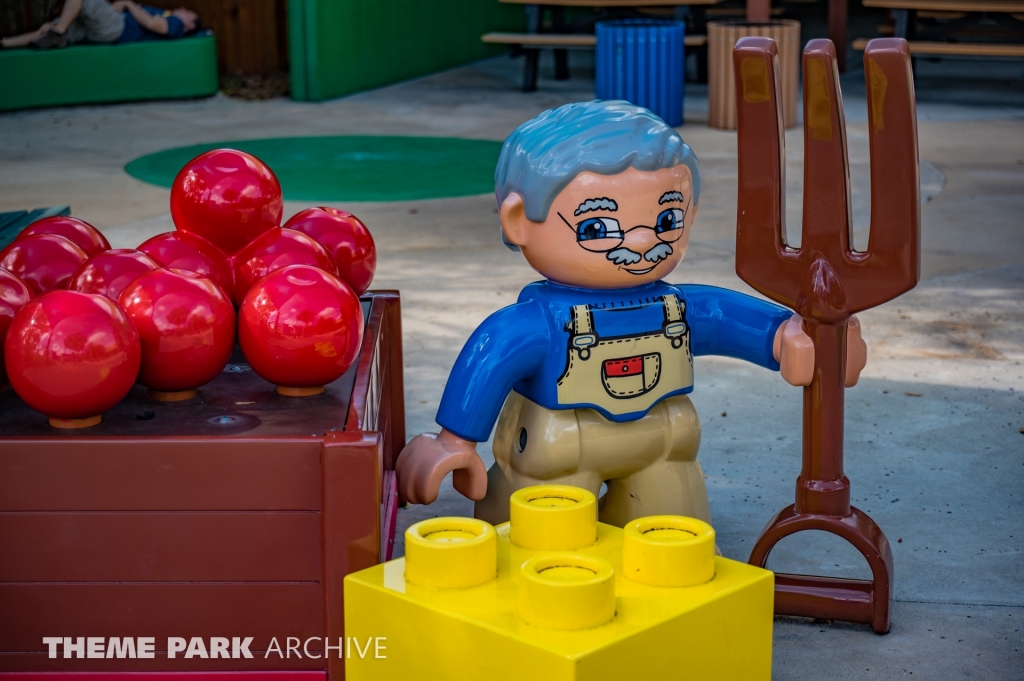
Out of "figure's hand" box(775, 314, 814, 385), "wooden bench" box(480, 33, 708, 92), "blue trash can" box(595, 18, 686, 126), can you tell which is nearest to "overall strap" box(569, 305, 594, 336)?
"figure's hand" box(775, 314, 814, 385)

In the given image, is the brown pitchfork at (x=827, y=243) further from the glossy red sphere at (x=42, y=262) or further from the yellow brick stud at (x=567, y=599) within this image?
the glossy red sphere at (x=42, y=262)

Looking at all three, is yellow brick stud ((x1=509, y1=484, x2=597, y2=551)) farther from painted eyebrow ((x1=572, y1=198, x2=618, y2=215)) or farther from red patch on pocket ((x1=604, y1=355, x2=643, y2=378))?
painted eyebrow ((x1=572, y1=198, x2=618, y2=215))

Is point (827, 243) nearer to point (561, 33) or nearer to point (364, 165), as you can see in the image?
point (364, 165)

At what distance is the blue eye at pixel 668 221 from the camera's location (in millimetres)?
2510

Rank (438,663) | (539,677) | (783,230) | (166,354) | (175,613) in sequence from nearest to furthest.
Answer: (539,677), (438,663), (175,613), (166,354), (783,230)

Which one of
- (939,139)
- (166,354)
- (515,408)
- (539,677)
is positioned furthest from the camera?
(939,139)

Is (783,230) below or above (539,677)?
above

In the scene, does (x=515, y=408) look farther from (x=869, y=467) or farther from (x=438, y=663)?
(x=869, y=467)

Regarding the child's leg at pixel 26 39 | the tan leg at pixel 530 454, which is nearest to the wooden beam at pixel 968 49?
the child's leg at pixel 26 39

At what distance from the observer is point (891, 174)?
2260 millimetres

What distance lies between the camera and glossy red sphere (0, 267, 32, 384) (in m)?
2.29

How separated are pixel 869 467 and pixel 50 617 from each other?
7.22ft

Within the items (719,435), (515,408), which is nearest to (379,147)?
(719,435)

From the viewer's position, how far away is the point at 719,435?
143 inches
